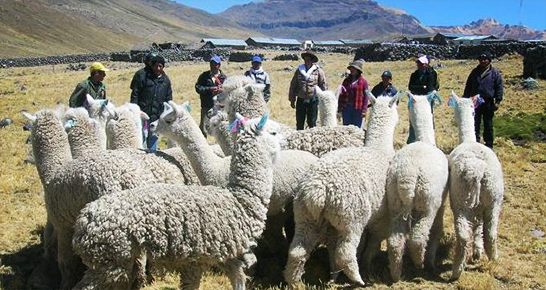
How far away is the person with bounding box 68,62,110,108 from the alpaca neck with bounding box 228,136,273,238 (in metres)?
3.74

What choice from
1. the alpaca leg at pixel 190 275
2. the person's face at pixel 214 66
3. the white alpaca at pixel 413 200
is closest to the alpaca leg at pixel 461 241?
the white alpaca at pixel 413 200

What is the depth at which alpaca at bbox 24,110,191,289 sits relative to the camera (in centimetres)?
523

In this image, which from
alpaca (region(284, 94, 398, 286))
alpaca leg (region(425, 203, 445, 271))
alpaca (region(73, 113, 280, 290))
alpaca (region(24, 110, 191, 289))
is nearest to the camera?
alpaca (region(73, 113, 280, 290))

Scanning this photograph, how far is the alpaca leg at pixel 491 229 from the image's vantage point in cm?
615

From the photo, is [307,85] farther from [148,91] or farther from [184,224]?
[184,224]

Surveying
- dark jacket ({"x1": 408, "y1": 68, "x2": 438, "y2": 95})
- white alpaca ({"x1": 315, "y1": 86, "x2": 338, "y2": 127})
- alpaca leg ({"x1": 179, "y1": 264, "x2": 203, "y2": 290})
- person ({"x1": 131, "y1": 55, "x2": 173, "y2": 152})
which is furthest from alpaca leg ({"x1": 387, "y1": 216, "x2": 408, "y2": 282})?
dark jacket ({"x1": 408, "y1": 68, "x2": 438, "y2": 95})

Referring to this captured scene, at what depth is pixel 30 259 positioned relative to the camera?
6680 millimetres

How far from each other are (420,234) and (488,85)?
18.1 ft

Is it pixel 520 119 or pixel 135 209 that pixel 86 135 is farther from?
pixel 520 119

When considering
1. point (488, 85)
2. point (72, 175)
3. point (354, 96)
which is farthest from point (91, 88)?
point (488, 85)

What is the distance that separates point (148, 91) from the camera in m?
8.00

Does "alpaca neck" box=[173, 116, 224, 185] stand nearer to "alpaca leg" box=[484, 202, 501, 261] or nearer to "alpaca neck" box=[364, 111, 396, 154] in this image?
"alpaca neck" box=[364, 111, 396, 154]

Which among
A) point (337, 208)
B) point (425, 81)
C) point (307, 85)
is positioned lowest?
point (337, 208)

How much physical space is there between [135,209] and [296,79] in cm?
641
